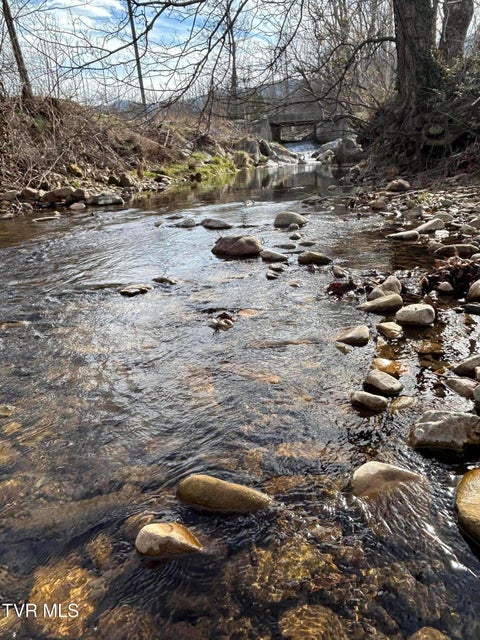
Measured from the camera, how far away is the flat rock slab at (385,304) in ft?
8.84

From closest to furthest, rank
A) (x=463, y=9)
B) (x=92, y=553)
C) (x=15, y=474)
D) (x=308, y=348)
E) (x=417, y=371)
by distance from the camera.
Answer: (x=92, y=553), (x=15, y=474), (x=417, y=371), (x=308, y=348), (x=463, y=9)

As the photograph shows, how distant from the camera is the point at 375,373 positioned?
190 centimetres

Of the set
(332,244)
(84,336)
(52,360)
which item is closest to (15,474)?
(52,360)

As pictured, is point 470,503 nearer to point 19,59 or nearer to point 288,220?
point 288,220

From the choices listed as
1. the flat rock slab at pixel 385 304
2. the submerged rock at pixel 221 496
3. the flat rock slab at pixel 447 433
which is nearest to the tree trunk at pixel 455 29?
the flat rock slab at pixel 385 304

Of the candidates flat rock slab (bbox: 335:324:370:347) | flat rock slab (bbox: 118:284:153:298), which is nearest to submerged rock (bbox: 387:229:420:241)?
flat rock slab (bbox: 335:324:370:347)

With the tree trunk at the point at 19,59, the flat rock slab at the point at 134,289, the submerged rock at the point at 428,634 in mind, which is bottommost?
the submerged rock at the point at 428,634

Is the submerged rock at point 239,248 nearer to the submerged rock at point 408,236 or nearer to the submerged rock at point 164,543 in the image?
the submerged rock at point 408,236

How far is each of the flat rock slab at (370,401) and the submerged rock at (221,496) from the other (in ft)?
2.00

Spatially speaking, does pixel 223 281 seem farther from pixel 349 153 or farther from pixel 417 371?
pixel 349 153

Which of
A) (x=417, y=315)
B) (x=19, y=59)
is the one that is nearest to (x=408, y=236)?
(x=417, y=315)

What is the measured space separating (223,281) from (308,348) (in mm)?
1416

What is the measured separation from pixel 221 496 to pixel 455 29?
1061cm

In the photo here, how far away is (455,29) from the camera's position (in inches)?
344
